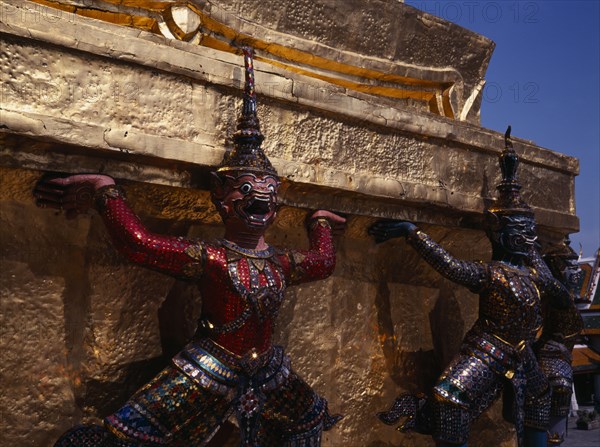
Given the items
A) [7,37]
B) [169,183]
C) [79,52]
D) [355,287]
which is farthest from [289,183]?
[7,37]

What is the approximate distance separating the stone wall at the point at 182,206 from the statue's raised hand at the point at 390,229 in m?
0.06

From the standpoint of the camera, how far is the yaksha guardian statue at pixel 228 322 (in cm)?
201

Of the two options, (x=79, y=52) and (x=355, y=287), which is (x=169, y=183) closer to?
(x=79, y=52)

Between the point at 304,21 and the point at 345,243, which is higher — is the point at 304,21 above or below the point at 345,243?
above

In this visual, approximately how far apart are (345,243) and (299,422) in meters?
0.92

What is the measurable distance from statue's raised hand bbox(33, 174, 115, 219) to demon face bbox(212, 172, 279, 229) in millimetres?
379

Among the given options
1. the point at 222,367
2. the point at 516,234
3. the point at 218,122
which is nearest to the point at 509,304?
the point at 516,234

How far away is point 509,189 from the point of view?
3033mm

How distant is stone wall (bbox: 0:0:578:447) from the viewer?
2.05m

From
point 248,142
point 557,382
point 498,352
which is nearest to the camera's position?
point 248,142

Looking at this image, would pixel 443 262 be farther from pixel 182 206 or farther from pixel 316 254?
pixel 182 206

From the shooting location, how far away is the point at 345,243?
2.91 metres

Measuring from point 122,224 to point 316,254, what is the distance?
747 millimetres

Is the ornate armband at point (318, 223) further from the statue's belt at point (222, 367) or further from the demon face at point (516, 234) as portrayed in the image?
the demon face at point (516, 234)
